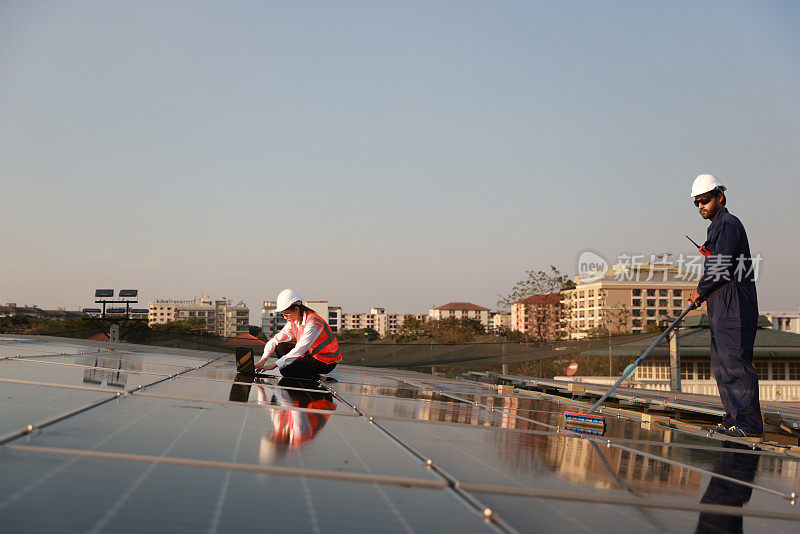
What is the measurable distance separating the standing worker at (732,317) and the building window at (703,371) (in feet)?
113

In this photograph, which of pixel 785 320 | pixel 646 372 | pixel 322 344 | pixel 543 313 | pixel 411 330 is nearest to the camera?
pixel 322 344

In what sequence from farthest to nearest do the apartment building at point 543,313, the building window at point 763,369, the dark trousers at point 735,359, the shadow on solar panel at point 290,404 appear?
the apartment building at point 543,313 → the building window at point 763,369 → the dark trousers at point 735,359 → the shadow on solar panel at point 290,404

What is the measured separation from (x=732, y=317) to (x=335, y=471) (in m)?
5.28

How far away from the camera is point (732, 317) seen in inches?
265

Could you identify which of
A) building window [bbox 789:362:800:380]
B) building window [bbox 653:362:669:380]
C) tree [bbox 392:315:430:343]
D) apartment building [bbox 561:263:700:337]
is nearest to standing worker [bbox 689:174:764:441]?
building window [bbox 653:362:669:380]

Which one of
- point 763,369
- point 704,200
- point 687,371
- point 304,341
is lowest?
point 687,371

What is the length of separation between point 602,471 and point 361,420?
5.78 ft

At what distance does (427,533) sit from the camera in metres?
2.10

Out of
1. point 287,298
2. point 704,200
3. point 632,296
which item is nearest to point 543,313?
point 287,298

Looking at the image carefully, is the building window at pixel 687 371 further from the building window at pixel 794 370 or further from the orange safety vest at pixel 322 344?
the orange safety vest at pixel 322 344

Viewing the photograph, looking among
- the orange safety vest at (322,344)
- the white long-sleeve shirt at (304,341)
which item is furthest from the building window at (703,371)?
the white long-sleeve shirt at (304,341)

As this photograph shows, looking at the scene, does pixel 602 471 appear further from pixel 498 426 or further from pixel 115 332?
pixel 115 332

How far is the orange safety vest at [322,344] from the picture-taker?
29.5 ft

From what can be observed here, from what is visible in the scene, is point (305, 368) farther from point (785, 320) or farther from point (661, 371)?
point (785, 320)
